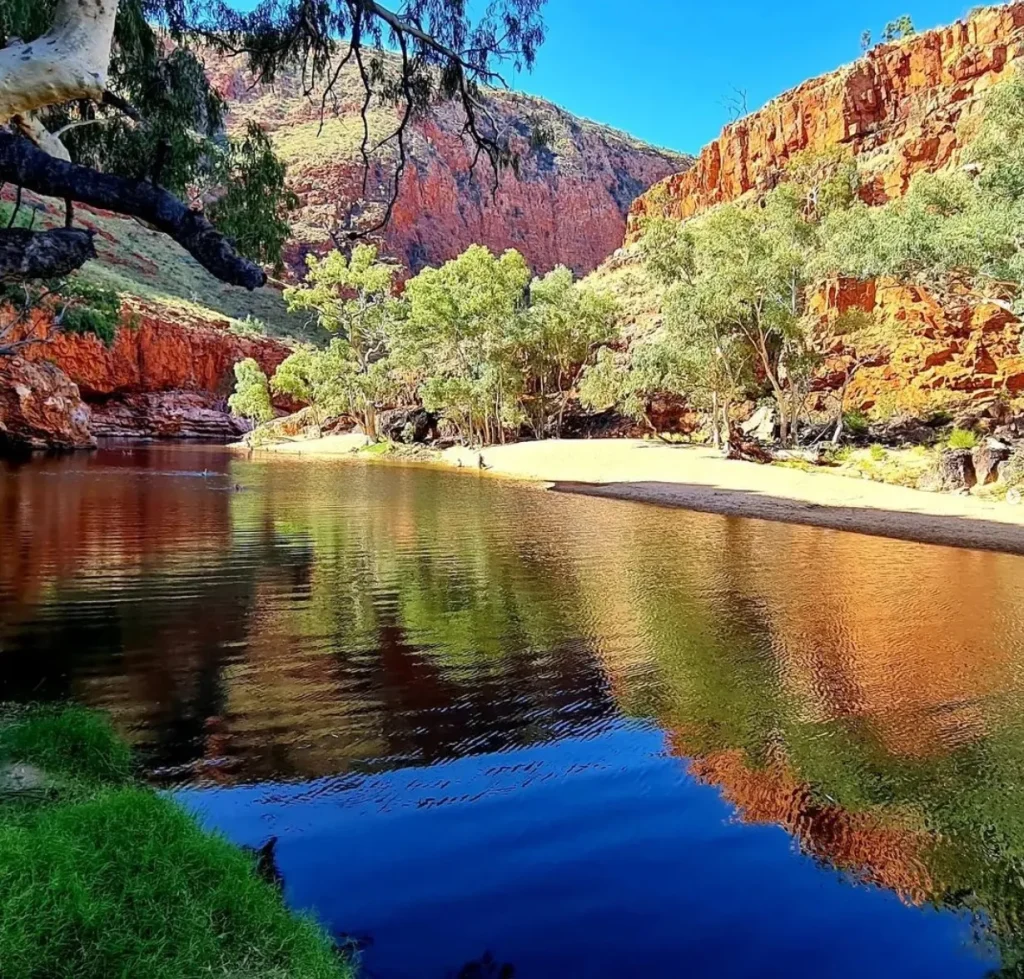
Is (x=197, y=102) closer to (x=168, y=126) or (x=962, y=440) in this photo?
(x=168, y=126)

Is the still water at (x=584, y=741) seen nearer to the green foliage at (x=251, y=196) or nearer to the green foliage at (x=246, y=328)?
the green foliage at (x=251, y=196)

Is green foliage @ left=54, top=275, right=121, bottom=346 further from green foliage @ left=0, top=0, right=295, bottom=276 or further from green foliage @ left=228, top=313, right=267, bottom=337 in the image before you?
green foliage @ left=228, top=313, right=267, bottom=337

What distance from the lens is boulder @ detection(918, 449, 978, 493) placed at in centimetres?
1819

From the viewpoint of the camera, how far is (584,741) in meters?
4.77

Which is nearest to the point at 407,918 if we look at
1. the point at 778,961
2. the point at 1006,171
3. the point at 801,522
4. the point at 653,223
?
Answer: the point at 778,961

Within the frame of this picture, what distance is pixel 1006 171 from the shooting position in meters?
17.9

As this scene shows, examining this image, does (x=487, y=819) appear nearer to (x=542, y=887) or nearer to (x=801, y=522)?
(x=542, y=887)

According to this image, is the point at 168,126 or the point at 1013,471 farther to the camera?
the point at 1013,471

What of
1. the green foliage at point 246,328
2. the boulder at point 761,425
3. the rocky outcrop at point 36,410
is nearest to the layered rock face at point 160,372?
the green foliage at point 246,328

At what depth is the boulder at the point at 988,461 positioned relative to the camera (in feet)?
59.2

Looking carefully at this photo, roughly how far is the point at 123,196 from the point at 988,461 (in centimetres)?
1952

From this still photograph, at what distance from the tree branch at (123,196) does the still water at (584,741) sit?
2.77m

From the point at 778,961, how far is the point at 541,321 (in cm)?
3557

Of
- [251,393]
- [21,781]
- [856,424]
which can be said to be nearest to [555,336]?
[856,424]
